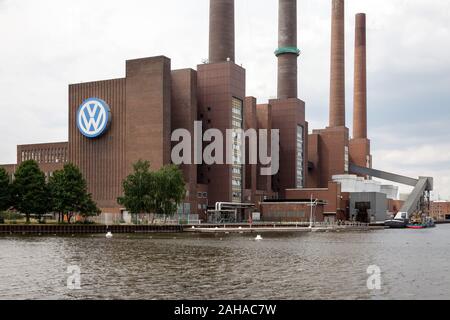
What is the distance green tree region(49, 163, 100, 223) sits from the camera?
10900cm

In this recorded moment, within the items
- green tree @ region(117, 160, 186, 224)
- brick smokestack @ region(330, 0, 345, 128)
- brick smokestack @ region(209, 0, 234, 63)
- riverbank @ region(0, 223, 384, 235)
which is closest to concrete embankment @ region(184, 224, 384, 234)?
riverbank @ region(0, 223, 384, 235)

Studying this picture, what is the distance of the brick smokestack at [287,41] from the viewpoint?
597 ft

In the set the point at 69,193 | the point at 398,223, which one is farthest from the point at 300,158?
the point at 69,193

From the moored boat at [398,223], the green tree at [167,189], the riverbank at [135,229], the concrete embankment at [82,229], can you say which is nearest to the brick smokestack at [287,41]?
the moored boat at [398,223]

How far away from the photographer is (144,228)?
11125 centimetres

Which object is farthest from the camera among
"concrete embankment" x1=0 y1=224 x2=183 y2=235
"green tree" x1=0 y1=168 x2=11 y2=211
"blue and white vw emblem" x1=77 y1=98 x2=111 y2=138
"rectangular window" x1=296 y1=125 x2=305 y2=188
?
"rectangular window" x1=296 y1=125 x2=305 y2=188

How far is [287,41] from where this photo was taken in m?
182

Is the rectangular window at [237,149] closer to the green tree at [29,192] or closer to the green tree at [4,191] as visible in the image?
the green tree at [29,192]

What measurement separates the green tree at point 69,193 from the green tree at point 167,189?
13.2 m

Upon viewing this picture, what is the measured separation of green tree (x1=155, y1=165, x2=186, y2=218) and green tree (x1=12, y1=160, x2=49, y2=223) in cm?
2188

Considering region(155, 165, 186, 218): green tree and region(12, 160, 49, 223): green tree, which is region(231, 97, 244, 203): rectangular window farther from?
region(12, 160, 49, 223): green tree

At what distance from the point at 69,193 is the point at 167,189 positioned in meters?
19.3

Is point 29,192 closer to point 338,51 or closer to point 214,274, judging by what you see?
point 214,274

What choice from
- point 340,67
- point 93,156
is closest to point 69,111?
point 93,156
